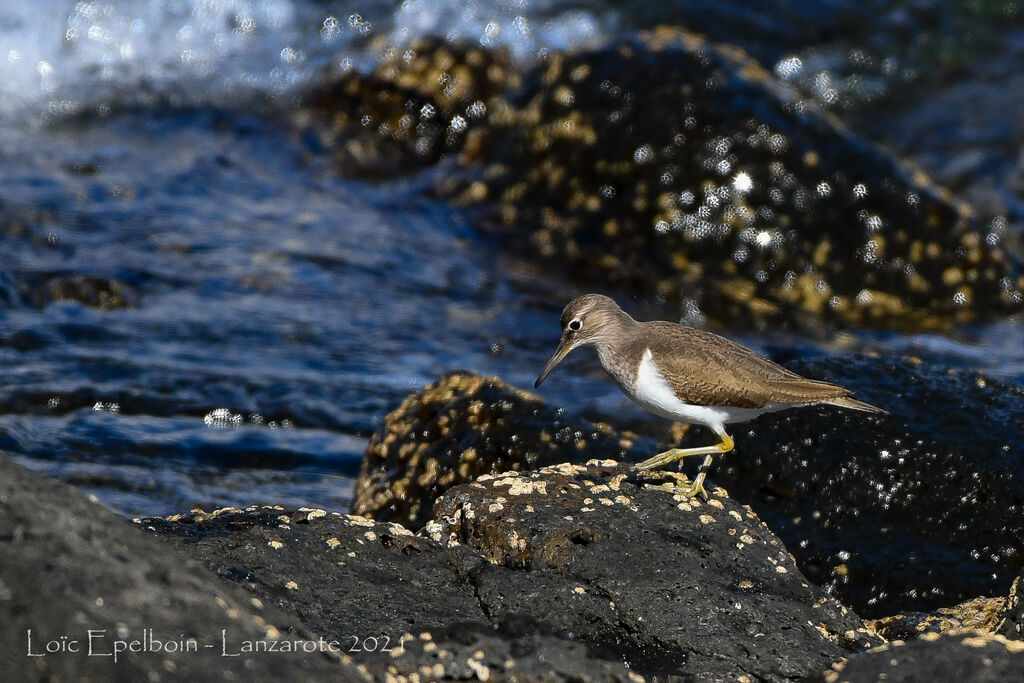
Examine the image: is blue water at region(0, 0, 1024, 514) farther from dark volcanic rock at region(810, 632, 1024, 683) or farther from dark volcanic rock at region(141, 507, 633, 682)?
dark volcanic rock at region(810, 632, 1024, 683)

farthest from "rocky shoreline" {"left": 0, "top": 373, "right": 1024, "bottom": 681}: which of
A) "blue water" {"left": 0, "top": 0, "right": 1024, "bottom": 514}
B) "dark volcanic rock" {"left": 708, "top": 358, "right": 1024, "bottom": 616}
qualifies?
"blue water" {"left": 0, "top": 0, "right": 1024, "bottom": 514}

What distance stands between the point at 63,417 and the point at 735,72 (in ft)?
17.9

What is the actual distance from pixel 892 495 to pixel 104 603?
140 inches

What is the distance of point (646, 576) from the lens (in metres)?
3.72

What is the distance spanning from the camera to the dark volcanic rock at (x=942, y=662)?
2.95 metres

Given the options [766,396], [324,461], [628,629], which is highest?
[766,396]

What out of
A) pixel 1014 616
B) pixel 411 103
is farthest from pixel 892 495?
pixel 411 103

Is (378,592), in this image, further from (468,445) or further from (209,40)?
(209,40)

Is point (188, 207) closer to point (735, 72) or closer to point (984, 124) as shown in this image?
point (735, 72)

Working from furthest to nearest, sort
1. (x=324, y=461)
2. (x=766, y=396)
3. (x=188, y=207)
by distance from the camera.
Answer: (x=188, y=207), (x=324, y=461), (x=766, y=396)

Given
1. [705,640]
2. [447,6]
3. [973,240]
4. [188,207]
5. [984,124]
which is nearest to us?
[705,640]

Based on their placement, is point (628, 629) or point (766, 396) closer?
point (628, 629)

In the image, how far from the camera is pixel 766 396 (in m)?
4.77

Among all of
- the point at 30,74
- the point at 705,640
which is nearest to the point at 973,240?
the point at 705,640
